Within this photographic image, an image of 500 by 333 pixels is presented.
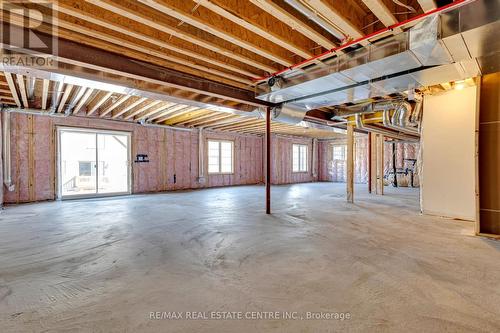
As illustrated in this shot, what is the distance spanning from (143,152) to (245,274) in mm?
6534

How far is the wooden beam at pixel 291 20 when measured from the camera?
1.91 m

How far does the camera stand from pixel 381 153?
761cm

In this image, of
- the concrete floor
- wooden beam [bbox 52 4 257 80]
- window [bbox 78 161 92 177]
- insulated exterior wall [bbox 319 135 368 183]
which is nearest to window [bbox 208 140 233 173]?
window [bbox 78 161 92 177]

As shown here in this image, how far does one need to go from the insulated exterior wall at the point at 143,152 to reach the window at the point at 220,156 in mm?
217

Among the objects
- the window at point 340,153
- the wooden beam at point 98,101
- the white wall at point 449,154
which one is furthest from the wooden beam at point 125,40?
the window at point 340,153

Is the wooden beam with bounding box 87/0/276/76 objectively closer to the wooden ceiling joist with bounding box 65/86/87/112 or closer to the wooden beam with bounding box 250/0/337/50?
the wooden beam with bounding box 250/0/337/50

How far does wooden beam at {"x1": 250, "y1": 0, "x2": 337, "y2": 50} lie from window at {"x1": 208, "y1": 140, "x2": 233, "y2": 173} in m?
7.09

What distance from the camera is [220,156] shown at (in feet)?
31.4

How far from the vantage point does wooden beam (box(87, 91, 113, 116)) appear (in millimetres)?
4713

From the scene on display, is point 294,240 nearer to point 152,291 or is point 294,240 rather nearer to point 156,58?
point 152,291

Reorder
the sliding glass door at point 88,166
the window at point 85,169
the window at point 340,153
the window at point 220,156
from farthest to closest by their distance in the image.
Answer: the window at point 340,153 → the window at point 220,156 → the window at point 85,169 → the sliding glass door at point 88,166

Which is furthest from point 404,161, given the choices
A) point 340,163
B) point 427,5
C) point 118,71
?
point 118,71

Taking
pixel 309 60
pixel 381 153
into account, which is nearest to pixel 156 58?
pixel 309 60

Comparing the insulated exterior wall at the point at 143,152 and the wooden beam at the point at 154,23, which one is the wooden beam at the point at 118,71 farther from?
the insulated exterior wall at the point at 143,152
